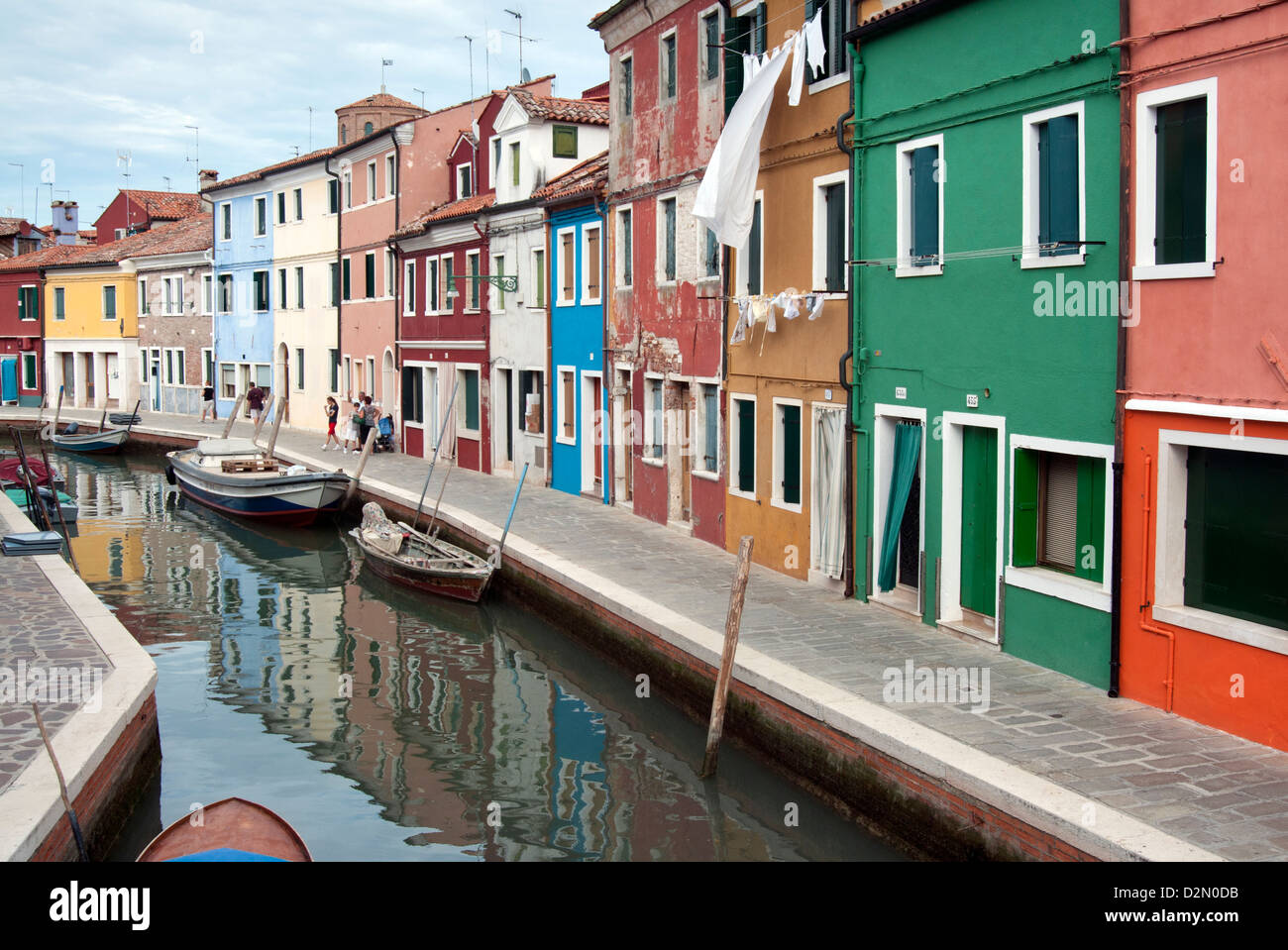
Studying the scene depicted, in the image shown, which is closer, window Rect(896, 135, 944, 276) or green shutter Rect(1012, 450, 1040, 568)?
green shutter Rect(1012, 450, 1040, 568)

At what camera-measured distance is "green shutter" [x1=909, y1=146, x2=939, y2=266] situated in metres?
12.5

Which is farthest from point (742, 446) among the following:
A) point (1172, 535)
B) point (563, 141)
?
point (563, 141)

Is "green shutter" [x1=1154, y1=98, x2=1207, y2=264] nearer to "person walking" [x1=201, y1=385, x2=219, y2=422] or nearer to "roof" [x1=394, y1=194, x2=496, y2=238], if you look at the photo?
"roof" [x1=394, y1=194, x2=496, y2=238]

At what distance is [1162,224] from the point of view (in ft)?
31.3

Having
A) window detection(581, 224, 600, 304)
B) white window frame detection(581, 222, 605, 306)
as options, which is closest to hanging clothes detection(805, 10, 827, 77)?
white window frame detection(581, 222, 605, 306)

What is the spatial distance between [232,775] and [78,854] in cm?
328

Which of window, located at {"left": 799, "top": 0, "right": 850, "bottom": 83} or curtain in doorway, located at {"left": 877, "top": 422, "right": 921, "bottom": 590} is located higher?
window, located at {"left": 799, "top": 0, "right": 850, "bottom": 83}

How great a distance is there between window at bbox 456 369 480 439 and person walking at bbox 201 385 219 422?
59.5 ft

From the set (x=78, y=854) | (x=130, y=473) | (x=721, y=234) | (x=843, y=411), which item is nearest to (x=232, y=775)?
(x=78, y=854)

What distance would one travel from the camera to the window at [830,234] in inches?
570

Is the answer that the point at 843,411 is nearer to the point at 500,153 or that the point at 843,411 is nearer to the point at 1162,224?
the point at 1162,224

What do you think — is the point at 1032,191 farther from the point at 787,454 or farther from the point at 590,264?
the point at 590,264

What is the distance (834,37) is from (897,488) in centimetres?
538

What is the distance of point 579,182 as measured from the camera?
23812 mm
